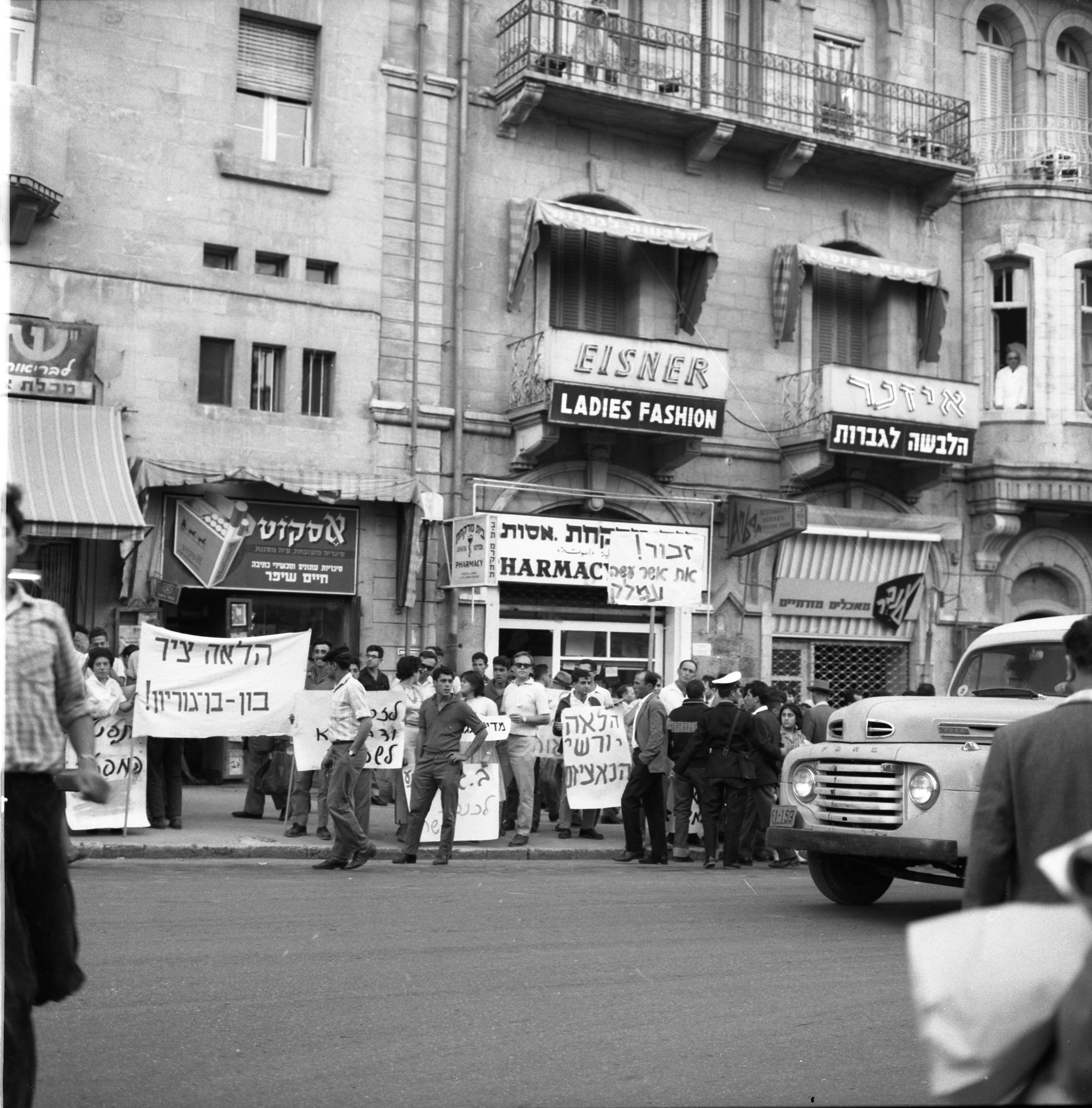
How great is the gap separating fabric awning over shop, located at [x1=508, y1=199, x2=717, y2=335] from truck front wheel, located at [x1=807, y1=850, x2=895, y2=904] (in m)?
12.6

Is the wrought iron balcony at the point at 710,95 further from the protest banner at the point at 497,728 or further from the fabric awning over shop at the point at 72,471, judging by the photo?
the protest banner at the point at 497,728

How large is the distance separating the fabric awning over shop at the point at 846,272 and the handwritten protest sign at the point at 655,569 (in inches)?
164

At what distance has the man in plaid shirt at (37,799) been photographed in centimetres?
480

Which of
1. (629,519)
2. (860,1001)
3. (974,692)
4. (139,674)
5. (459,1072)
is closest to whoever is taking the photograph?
(459,1072)

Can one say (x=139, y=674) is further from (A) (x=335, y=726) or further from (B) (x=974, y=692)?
(B) (x=974, y=692)

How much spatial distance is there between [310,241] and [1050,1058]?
19.8 metres

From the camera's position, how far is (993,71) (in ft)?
88.5

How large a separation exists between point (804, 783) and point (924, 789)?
42.8 inches

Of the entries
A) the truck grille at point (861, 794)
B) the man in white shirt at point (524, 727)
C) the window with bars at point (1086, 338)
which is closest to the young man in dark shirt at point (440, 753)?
the man in white shirt at point (524, 727)

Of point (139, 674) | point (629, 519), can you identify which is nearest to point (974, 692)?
point (139, 674)

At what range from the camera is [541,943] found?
9.45 meters

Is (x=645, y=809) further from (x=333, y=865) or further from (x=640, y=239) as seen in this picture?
(x=640, y=239)

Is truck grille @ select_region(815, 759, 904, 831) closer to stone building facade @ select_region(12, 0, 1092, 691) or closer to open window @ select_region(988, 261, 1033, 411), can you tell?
stone building facade @ select_region(12, 0, 1092, 691)

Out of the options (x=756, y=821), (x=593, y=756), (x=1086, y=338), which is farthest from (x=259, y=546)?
(x=1086, y=338)
